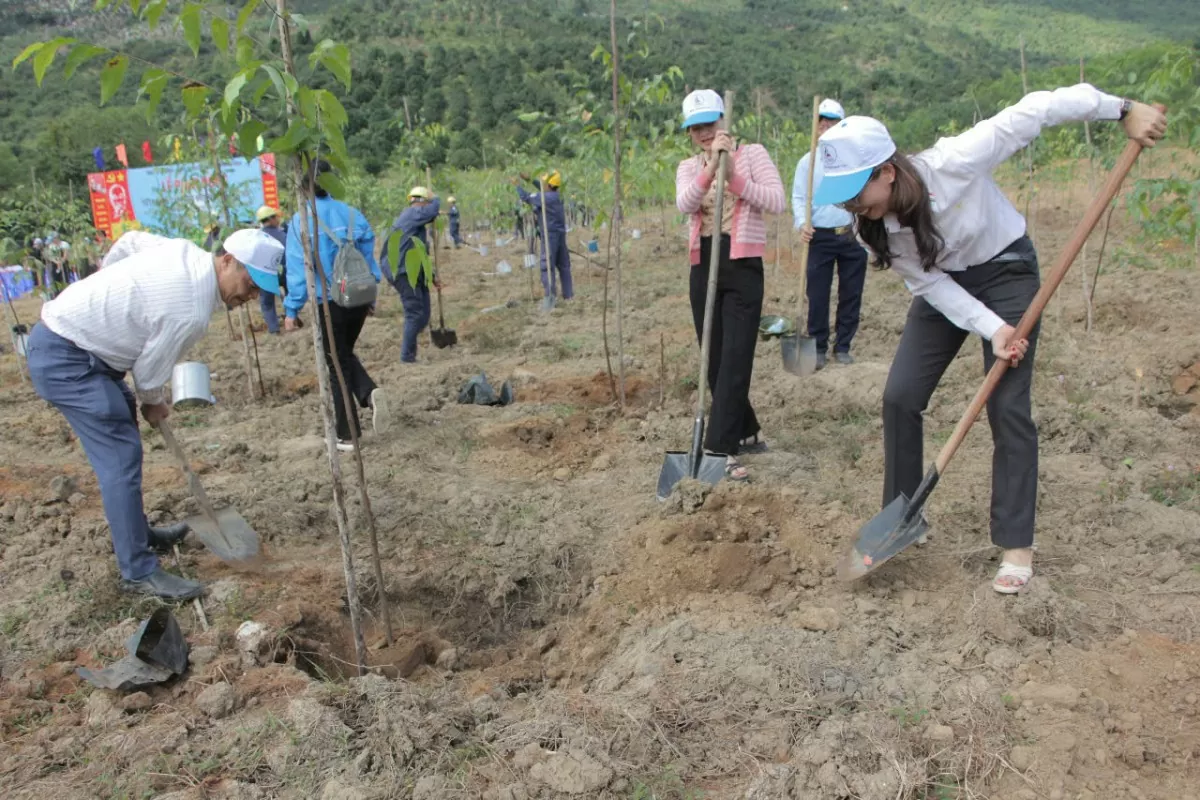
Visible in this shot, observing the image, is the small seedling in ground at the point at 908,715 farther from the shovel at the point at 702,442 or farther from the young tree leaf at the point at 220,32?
the young tree leaf at the point at 220,32

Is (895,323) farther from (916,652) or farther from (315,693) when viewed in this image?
(315,693)

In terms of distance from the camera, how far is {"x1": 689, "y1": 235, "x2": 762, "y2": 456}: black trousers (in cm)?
385

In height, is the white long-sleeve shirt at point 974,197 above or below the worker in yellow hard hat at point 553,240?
above

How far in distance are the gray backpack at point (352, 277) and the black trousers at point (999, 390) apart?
2.71m

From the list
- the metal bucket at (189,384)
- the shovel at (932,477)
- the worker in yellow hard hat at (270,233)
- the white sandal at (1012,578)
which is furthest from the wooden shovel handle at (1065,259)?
the worker in yellow hard hat at (270,233)

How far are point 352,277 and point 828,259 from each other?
130 inches

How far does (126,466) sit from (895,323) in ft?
20.1

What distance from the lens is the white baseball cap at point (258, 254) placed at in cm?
307

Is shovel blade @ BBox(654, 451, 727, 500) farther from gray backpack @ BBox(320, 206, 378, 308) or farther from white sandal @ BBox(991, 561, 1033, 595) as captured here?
gray backpack @ BBox(320, 206, 378, 308)

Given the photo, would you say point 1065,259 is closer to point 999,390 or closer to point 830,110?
point 999,390

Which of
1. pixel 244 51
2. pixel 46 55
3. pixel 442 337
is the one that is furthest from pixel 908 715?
pixel 442 337

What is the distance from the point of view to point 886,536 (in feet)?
9.21

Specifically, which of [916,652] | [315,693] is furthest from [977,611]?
[315,693]

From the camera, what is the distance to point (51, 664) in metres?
2.74
